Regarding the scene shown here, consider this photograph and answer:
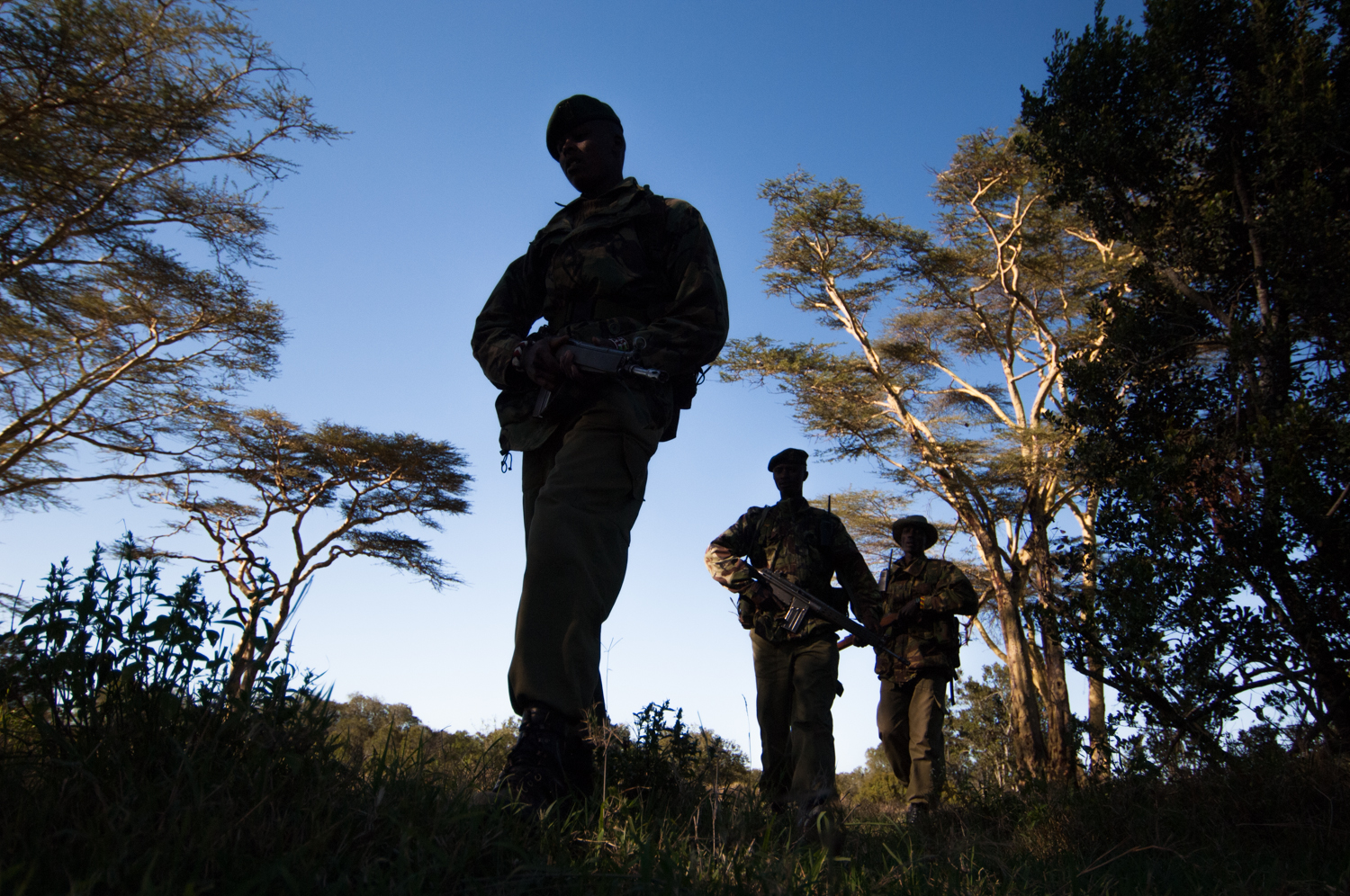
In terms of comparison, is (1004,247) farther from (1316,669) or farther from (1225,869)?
(1225,869)

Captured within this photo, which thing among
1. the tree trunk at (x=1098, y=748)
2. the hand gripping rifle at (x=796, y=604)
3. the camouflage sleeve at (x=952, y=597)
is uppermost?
the camouflage sleeve at (x=952, y=597)

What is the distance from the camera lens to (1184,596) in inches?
180

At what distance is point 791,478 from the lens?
5.46 metres

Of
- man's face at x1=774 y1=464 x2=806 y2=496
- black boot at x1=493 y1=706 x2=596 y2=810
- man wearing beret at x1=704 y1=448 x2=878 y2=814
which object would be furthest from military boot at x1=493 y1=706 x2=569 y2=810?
man's face at x1=774 y1=464 x2=806 y2=496

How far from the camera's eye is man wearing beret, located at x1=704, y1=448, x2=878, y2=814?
4.40 m

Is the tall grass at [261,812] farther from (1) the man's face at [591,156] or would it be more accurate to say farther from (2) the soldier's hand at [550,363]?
(1) the man's face at [591,156]

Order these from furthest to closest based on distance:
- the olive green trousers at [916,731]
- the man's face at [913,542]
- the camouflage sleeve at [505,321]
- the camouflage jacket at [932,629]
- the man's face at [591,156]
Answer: the man's face at [913,542]
the camouflage jacket at [932,629]
the olive green trousers at [916,731]
the man's face at [591,156]
the camouflage sleeve at [505,321]

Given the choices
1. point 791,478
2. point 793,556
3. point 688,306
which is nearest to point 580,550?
point 688,306

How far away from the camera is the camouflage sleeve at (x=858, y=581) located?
5297 millimetres

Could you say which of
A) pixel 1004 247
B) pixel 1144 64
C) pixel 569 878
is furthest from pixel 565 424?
pixel 1004 247

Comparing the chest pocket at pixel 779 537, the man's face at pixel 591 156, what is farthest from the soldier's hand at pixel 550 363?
the chest pocket at pixel 779 537

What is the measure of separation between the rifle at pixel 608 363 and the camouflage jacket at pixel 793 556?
284 cm

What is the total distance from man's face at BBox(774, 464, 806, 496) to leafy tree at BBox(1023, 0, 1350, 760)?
1.73 m

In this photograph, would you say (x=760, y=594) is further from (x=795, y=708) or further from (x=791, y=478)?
(x=791, y=478)
